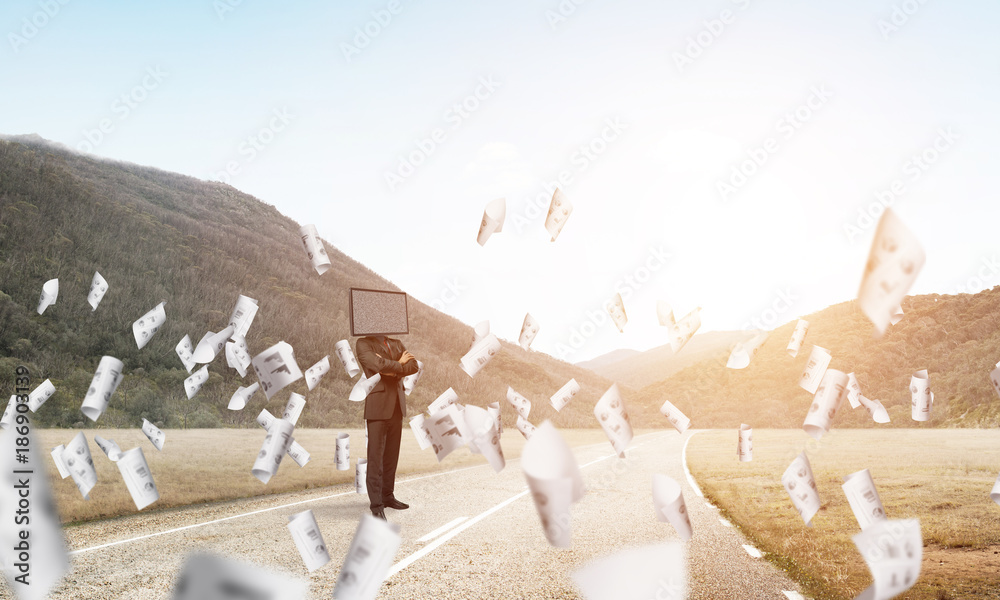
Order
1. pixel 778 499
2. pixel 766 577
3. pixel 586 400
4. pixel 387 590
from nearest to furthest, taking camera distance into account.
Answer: pixel 387 590
pixel 766 577
pixel 778 499
pixel 586 400

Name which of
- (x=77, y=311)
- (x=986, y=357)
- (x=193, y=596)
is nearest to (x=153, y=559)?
(x=193, y=596)

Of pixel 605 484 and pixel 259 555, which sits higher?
pixel 259 555

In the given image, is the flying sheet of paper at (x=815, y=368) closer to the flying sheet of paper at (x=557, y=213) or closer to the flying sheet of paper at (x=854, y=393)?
the flying sheet of paper at (x=854, y=393)

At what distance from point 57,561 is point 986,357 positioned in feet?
261

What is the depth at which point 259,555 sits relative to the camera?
19.0 ft

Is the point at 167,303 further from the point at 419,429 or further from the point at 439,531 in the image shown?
the point at 439,531

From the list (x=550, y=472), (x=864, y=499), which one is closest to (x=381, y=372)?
(x=550, y=472)

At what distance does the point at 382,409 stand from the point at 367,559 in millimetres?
4172

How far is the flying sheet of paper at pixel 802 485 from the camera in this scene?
19.7ft

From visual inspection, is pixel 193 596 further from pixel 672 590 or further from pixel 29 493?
pixel 672 590

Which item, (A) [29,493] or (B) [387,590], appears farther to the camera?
(A) [29,493]

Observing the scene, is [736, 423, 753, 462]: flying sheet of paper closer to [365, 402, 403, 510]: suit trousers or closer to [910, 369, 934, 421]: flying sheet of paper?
[910, 369, 934, 421]: flying sheet of paper

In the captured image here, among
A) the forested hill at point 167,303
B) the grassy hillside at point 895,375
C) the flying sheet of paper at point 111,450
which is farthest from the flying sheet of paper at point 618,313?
the grassy hillside at point 895,375

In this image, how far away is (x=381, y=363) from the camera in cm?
768
